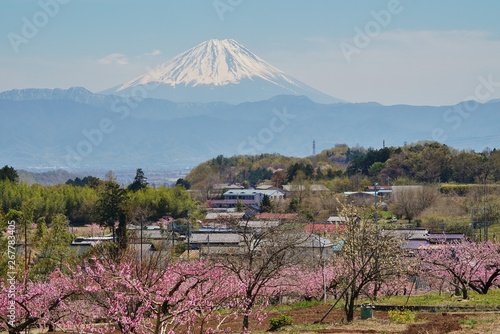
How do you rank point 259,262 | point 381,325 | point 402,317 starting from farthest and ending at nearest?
point 259,262 → point 402,317 → point 381,325

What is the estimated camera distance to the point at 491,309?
1745cm

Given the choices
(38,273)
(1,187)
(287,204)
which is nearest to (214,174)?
(287,204)

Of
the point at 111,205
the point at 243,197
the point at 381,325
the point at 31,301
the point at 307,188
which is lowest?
the point at 381,325

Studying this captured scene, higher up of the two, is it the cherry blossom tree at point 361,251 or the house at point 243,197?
the house at point 243,197

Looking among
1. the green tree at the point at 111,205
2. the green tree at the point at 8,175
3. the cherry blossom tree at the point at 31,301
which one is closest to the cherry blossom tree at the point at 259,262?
the cherry blossom tree at the point at 31,301

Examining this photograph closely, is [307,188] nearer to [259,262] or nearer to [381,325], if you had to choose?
[259,262]

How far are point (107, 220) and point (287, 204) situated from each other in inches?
818

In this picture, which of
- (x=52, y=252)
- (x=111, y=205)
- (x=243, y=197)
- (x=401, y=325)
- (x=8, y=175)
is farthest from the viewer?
(x=243, y=197)

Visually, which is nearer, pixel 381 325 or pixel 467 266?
pixel 381 325

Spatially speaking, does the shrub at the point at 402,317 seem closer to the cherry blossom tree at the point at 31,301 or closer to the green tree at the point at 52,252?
the cherry blossom tree at the point at 31,301

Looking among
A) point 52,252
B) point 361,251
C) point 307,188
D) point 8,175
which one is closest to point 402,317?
point 361,251

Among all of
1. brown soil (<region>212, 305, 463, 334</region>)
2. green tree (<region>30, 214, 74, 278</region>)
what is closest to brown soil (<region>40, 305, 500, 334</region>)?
brown soil (<region>212, 305, 463, 334</region>)

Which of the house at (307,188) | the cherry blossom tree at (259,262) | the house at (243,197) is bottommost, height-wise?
the cherry blossom tree at (259,262)

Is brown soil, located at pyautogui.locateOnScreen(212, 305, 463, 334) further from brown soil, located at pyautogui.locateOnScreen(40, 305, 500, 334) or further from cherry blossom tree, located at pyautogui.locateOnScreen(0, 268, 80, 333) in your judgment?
cherry blossom tree, located at pyautogui.locateOnScreen(0, 268, 80, 333)
